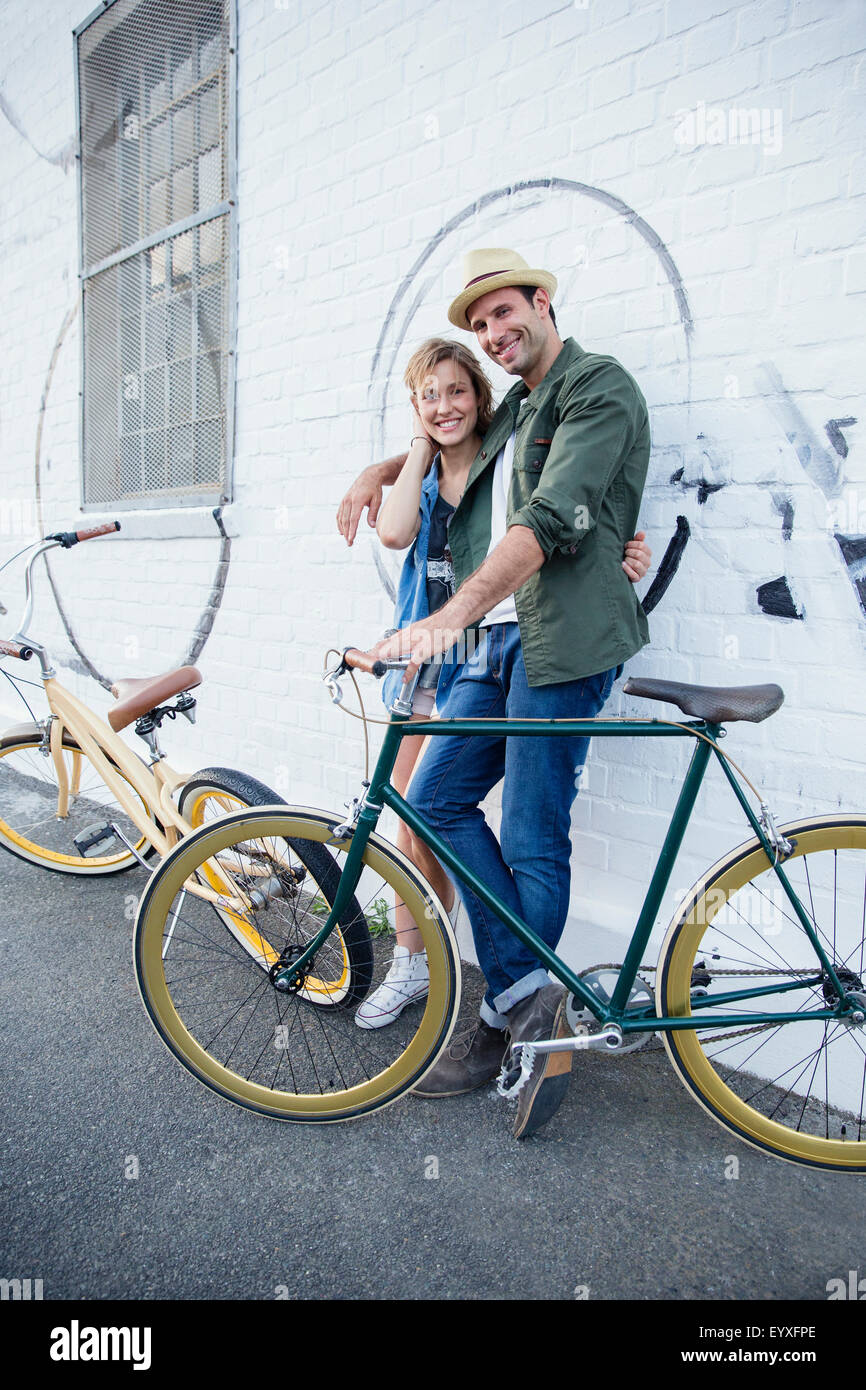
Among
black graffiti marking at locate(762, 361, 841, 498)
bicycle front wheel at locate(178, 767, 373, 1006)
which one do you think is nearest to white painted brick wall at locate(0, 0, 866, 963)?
black graffiti marking at locate(762, 361, 841, 498)

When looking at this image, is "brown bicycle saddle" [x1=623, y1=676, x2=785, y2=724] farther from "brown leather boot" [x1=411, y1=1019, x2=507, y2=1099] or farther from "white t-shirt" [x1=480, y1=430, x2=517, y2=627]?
"brown leather boot" [x1=411, y1=1019, x2=507, y2=1099]

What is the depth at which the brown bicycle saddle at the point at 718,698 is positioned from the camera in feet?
5.85

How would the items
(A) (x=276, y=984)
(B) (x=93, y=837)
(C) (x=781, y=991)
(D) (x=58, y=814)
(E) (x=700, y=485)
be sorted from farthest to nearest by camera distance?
(D) (x=58, y=814) → (B) (x=93, y=837) → (E) (x=700, y=485) → (A) (x=276, y=984) → (C) (x=781, y=991)

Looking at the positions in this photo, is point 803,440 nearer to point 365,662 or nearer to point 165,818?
point 365,662

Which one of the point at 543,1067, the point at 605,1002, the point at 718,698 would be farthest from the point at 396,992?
the point at 718,698

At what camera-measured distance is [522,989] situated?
215 centimetres

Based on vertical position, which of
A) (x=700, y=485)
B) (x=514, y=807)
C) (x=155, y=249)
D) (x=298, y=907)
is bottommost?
(x=298, y=907)

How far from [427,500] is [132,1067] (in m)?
1.89

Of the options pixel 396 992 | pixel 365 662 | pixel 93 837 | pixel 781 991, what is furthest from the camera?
pixel 93 837

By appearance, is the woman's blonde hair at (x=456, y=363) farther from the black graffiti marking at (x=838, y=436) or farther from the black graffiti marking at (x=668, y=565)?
the black graffiti marking at (x=838, y=436)

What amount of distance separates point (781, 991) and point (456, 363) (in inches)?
73.0

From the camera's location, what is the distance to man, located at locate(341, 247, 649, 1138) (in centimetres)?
187

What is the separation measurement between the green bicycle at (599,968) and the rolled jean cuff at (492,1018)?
0.44 ft
